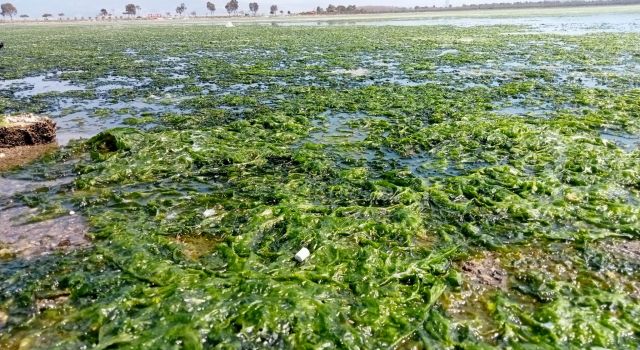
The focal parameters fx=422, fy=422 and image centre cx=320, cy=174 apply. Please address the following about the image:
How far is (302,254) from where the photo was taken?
3.84 meters

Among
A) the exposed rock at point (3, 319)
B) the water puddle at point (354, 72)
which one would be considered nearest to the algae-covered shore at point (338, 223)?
the exposed rock at point (3, 319)

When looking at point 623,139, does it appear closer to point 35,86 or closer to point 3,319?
point 3,319

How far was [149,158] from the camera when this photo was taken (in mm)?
6340

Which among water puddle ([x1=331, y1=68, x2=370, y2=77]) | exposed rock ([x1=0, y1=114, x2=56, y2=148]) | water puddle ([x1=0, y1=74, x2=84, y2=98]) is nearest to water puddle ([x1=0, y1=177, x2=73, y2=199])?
exposed rock ([x1=0, y1=114, x2=56, y2=148])

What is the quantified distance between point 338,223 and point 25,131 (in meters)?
5.69

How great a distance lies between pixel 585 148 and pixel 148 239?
19.9 ft

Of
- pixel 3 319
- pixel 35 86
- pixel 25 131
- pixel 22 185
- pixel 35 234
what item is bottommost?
pixel 3 319

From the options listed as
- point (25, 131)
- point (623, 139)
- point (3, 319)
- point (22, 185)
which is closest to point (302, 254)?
point (3, 319)

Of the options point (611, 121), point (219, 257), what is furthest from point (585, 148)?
point (219, 257)

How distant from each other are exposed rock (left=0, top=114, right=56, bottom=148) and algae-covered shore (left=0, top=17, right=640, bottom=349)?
14.5 inches

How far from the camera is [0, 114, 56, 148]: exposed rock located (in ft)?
22.2

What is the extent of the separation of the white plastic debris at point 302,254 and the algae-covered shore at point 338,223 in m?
0.06

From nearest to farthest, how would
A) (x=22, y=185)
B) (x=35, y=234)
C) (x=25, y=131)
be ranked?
(x=35, y=234), (x=22, y=185), (x=25, y=131)

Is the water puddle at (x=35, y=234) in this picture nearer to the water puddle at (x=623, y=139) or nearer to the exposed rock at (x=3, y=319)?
the exposed rock at (x=3, y=319)
